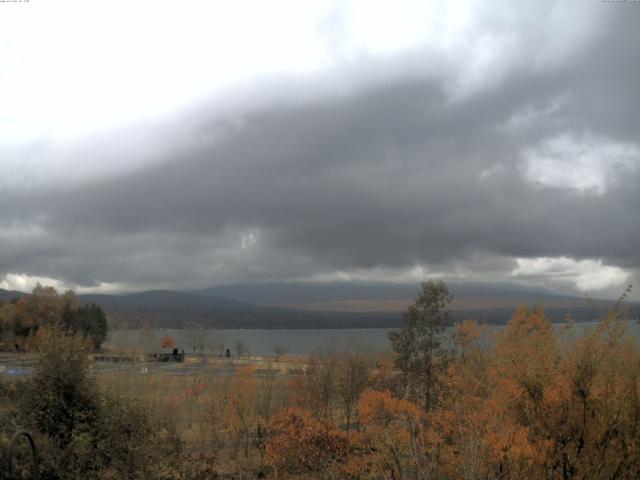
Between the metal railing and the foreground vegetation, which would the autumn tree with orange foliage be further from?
the metal railing

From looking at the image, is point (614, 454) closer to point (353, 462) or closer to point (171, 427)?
point (353, 462)

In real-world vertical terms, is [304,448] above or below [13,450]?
below

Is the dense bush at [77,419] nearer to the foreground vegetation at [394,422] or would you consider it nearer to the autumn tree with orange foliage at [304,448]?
the foreground vegetation at [394,422]

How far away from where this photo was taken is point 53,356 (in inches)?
717

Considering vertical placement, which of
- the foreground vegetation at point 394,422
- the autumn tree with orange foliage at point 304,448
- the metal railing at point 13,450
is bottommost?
the autumn tree with orange foliage at point 304,448

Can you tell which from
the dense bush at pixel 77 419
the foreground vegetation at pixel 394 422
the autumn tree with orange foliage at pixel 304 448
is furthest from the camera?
the autumn tree with orange foliage at pixel 304 448

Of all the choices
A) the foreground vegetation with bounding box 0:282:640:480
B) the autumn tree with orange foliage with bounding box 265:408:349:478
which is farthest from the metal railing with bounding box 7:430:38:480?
the autumn tree with orange foliage with bounding box 265:408:349:478

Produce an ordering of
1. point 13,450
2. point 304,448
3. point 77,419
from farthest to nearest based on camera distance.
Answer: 1. point 304,448
2. point 77,419
3. point 13,450

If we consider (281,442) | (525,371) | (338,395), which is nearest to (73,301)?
(338,395)

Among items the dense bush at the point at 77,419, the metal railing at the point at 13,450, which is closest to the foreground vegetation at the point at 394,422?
the dense bush at the point at 77,419

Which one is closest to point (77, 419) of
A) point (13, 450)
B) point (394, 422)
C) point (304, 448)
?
point (13, 450)

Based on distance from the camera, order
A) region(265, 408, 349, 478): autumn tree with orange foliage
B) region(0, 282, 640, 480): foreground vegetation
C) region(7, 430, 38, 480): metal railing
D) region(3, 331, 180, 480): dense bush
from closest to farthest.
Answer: region(7, 430, 38, 480): metal railing < region(0, 282, 640, 480): foreground vegetation < region(3, 331, 180, 480): dense bush < region(265, 408, 349, 478): autumn tree with orange foliage

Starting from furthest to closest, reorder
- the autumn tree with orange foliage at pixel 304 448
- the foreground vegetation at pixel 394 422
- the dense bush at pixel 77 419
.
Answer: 1. the autumn tree with orange foliage at pixel 304 448
2. the dense bush at pixel 77 419
3. the foreground vegetation at pixel 394 422

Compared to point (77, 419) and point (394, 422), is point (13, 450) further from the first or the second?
point (394, 422)
